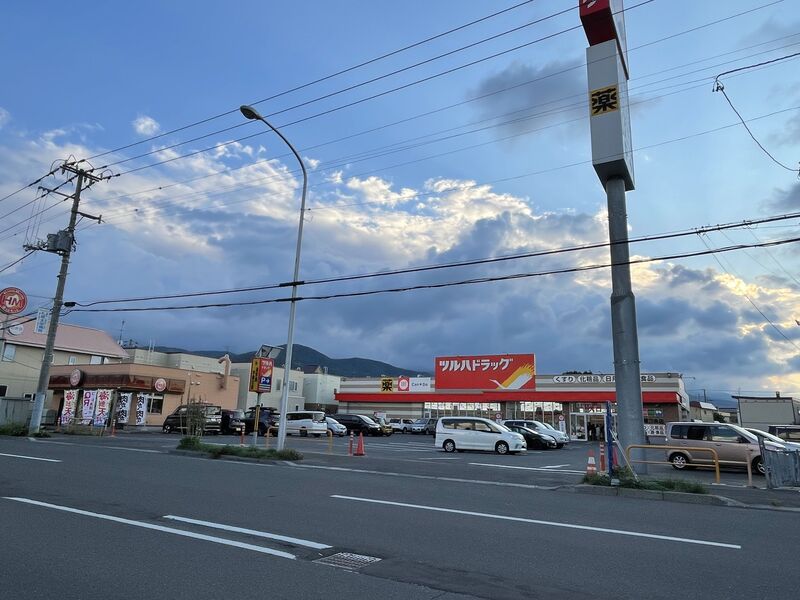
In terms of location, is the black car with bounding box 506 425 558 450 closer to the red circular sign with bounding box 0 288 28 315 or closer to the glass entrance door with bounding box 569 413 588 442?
the glass entrance door with bounding box 569 413 588 442

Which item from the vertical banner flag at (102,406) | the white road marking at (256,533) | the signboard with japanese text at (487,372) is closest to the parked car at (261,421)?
the vertical banner flag at (102,406)

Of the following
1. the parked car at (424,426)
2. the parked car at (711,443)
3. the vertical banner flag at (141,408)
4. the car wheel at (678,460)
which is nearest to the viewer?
the parked car at (711,443)

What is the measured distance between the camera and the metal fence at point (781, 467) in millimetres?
13391

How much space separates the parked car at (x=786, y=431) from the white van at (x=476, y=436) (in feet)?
37.2

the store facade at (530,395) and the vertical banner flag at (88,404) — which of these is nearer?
the vertical banner flag at (88,404)

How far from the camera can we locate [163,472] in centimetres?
1299

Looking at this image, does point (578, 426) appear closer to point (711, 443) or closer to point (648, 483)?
point (711, 443)

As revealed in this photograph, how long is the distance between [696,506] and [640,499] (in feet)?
3.50

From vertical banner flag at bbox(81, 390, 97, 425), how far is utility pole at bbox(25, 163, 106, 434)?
1151 cm

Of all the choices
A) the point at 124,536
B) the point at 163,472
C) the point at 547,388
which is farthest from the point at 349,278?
the point at 547,388

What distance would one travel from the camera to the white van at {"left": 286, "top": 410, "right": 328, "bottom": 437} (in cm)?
3653

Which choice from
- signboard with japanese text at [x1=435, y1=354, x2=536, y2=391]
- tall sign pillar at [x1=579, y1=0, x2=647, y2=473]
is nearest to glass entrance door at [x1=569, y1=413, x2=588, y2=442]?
signboard with japanese text at [x1=435, y1=354, x2=536, y2=391]

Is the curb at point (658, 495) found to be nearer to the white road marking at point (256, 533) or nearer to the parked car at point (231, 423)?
the white road marking at point (256, 533)

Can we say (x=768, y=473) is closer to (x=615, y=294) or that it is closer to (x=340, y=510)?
(x=615, y=294)
